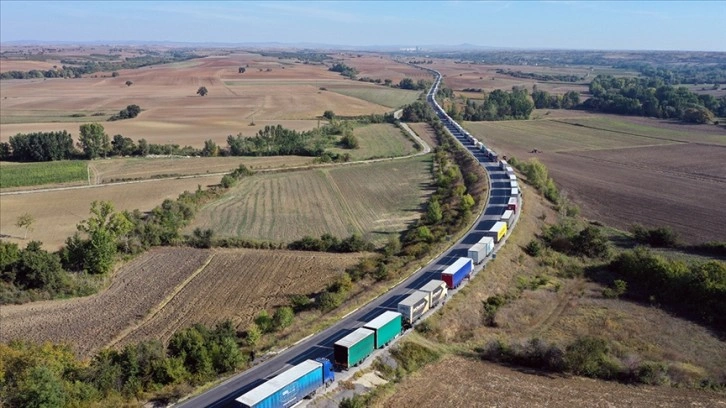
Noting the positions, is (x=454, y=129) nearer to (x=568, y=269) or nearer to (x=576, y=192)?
(x=576, y=192)

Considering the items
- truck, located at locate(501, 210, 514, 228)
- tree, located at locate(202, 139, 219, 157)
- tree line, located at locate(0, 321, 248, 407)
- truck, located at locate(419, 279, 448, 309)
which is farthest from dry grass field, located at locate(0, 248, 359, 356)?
tree, located at locate(202, 139, 219, 157)

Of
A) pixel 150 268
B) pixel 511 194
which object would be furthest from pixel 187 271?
pixel 511 194

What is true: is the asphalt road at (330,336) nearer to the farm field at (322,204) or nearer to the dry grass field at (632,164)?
the farm field at (322,204)

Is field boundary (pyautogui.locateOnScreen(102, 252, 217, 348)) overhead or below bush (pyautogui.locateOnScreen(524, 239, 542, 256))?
below

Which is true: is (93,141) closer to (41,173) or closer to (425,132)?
(41,173)

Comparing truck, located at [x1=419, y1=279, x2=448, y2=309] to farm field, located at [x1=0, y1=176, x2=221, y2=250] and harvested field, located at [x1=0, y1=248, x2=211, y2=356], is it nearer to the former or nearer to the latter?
harvested field, located at [x1=0, y1=248, x2=211, y2=356]

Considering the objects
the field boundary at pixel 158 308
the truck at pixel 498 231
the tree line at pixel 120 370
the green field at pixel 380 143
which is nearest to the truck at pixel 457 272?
the truck at pixel 498 231
